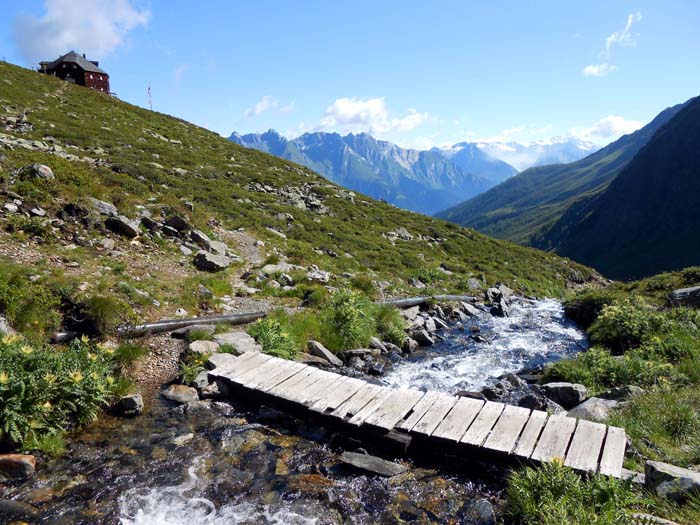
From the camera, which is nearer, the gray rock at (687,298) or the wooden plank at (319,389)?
the wooden plank at (319,389)

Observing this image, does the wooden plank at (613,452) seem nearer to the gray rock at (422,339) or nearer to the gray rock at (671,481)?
the gray rock at (671,481)

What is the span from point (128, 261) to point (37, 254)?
261 centimetres

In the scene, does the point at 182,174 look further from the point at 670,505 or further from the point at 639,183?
the point at 639,183

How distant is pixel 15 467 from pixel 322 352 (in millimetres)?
7735

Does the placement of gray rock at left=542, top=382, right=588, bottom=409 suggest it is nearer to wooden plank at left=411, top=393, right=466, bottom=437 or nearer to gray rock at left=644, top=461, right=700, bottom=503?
wooden plank at left=411, top=393, right=466, bottom=437

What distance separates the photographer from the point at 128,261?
1482cm

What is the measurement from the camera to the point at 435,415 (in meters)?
8.06

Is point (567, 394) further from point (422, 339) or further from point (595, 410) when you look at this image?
point (422, 339)

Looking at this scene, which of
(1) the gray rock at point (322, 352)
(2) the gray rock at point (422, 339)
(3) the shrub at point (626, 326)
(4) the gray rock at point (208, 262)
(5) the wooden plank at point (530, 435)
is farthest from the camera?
(4) the gray rock at point (208, 262)

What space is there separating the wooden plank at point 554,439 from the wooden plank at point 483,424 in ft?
2.72

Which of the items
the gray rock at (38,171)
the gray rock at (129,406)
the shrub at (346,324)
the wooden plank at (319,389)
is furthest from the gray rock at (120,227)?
the wooden plank at (319,389)

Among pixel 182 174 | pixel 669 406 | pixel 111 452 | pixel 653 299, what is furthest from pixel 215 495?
pixel 182 174

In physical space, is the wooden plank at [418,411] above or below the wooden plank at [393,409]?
below

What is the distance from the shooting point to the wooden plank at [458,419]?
737cm
